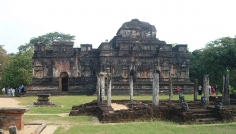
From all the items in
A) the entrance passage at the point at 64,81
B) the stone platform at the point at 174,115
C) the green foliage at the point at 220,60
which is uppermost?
the green foliage at the point at 220,60

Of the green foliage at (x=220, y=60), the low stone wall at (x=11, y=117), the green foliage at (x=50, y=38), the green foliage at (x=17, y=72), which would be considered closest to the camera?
the low stone wall at (x=11, y=117)

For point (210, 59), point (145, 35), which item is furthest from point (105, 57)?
point (210, 59)

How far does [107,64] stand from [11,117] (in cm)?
2324

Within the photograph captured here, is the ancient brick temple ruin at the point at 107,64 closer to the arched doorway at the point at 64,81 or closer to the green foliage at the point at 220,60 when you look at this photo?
the arched doorway at the point at 64,81

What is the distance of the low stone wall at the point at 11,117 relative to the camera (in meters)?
9.96

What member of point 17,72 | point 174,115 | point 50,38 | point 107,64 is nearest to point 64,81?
point 107,64

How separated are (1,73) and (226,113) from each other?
39506 mm

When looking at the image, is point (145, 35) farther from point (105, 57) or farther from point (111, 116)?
point (111, 116)

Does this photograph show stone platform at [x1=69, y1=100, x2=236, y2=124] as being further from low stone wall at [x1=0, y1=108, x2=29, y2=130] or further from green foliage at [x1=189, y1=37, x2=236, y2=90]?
green foliage at [x1=189, y1=37, x2=236, y2=90]

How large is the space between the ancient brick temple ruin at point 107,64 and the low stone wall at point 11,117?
73.3 feet

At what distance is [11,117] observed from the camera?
10.0m

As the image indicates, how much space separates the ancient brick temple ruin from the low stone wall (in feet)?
73.3

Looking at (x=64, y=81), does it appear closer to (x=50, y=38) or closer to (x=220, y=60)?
(x=220, y=60)

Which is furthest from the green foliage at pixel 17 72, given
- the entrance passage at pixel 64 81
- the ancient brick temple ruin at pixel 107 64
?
the entrance passage at pixel 64 81
